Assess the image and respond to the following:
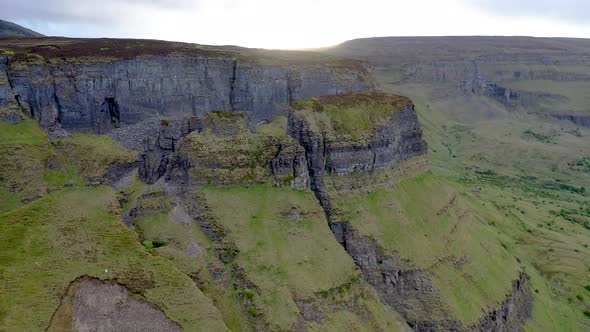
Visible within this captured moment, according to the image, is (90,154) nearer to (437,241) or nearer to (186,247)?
(186,247)

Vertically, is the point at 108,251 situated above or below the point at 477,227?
above

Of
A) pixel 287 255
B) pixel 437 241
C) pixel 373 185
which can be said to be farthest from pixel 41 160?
pixel 437 241

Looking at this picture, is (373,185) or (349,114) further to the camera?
(349,114)

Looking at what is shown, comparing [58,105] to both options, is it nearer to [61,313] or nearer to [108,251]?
[108,251]

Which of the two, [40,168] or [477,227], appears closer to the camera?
[40,168]

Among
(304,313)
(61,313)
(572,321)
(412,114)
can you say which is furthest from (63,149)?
(572,321)

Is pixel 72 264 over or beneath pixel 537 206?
over

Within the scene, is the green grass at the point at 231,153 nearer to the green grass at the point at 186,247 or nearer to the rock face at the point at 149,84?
the green grass at the point at 186,247

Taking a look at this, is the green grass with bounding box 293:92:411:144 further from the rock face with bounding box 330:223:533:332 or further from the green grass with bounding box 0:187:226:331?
the green grass with bounding box 0:187:226:331
